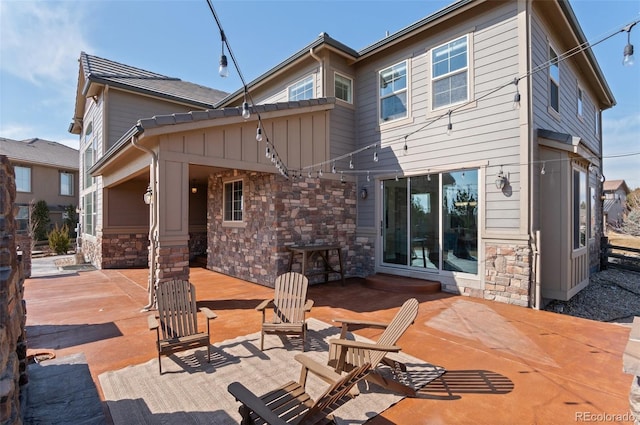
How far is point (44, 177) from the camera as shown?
723 inches

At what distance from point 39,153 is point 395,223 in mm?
22546

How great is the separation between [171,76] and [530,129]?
46.5 ft

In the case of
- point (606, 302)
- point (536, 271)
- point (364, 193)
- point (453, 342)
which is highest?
point (364, 193)

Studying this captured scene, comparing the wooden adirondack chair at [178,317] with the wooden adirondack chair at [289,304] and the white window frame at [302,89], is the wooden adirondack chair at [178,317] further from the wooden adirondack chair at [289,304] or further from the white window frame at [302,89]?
the white window frame at [302,89]

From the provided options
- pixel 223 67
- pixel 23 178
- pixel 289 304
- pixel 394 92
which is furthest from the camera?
pixel 23 178

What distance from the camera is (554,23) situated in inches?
257

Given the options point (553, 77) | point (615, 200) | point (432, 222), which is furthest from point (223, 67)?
point (615, 200)

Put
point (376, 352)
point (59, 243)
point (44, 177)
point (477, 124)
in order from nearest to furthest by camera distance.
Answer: point (376, 352) → point (477, 124) → point (59, 243) → point (44, 177)

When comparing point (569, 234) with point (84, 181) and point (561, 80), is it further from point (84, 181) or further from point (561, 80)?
point (84, 181)

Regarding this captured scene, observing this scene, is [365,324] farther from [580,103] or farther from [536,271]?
[580,103]


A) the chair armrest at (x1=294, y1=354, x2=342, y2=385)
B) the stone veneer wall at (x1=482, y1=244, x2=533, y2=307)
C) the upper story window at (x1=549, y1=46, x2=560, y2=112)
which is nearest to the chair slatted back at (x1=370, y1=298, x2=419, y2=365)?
the chair armrest at (x1=294, y1=354, x2=342, y2=385)

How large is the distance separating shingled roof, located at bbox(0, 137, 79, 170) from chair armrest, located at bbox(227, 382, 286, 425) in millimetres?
22045

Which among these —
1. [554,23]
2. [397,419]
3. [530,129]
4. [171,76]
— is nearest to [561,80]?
[554,23]

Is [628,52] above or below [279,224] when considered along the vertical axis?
above
